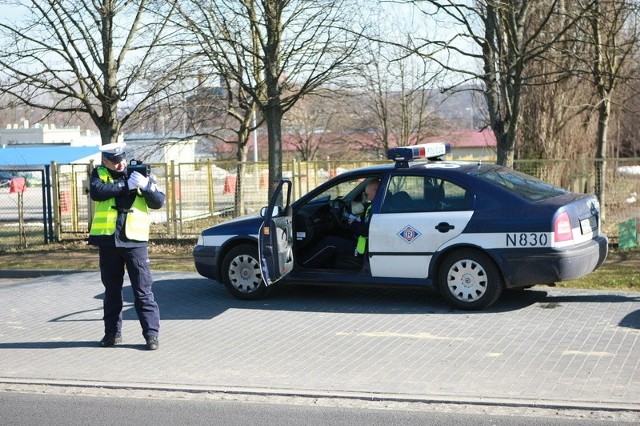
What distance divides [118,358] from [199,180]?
454 inches

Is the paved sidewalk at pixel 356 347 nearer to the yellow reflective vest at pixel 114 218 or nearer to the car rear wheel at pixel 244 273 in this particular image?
the car rear wheel at pixel 244 273

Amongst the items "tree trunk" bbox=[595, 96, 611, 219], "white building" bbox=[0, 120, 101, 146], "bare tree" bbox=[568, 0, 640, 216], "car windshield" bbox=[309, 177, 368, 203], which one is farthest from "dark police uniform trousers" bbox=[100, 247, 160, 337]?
"white building" bbox=[0, 120, 101, 146]

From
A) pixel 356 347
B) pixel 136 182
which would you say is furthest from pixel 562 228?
pixel 136 182

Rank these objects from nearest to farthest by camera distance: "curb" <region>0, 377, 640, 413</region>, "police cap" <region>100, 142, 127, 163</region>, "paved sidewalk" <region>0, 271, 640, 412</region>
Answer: "curb" <region>0, 377, 640, 413</region> → "paved sidewalk" <region>0, 271, 640, 412</region> → "police cap" <region>100, 142, 127, 163</region>

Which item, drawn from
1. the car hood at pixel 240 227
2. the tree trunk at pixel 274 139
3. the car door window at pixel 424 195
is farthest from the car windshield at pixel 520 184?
the tree trunk at pixel 274 139

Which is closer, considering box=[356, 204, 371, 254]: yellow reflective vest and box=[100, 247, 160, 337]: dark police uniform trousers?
box=[100, 247, 160, 337]: dark police uniform trousers

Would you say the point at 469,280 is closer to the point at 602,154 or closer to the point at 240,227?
the point at 240,227

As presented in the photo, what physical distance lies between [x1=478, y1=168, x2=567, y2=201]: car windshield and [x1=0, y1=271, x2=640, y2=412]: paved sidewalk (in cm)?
116

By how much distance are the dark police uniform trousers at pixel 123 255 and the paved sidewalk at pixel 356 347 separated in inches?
16.0

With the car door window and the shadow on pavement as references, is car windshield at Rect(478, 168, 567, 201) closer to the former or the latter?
the car door window

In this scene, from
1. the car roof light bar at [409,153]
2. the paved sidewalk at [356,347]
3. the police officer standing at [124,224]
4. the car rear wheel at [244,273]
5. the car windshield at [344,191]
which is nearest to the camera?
the paved sidewalk at [356,347]

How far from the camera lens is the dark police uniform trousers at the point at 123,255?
8148mm

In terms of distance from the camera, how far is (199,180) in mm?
19438

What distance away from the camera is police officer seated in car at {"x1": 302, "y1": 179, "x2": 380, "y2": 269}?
33.5ft
